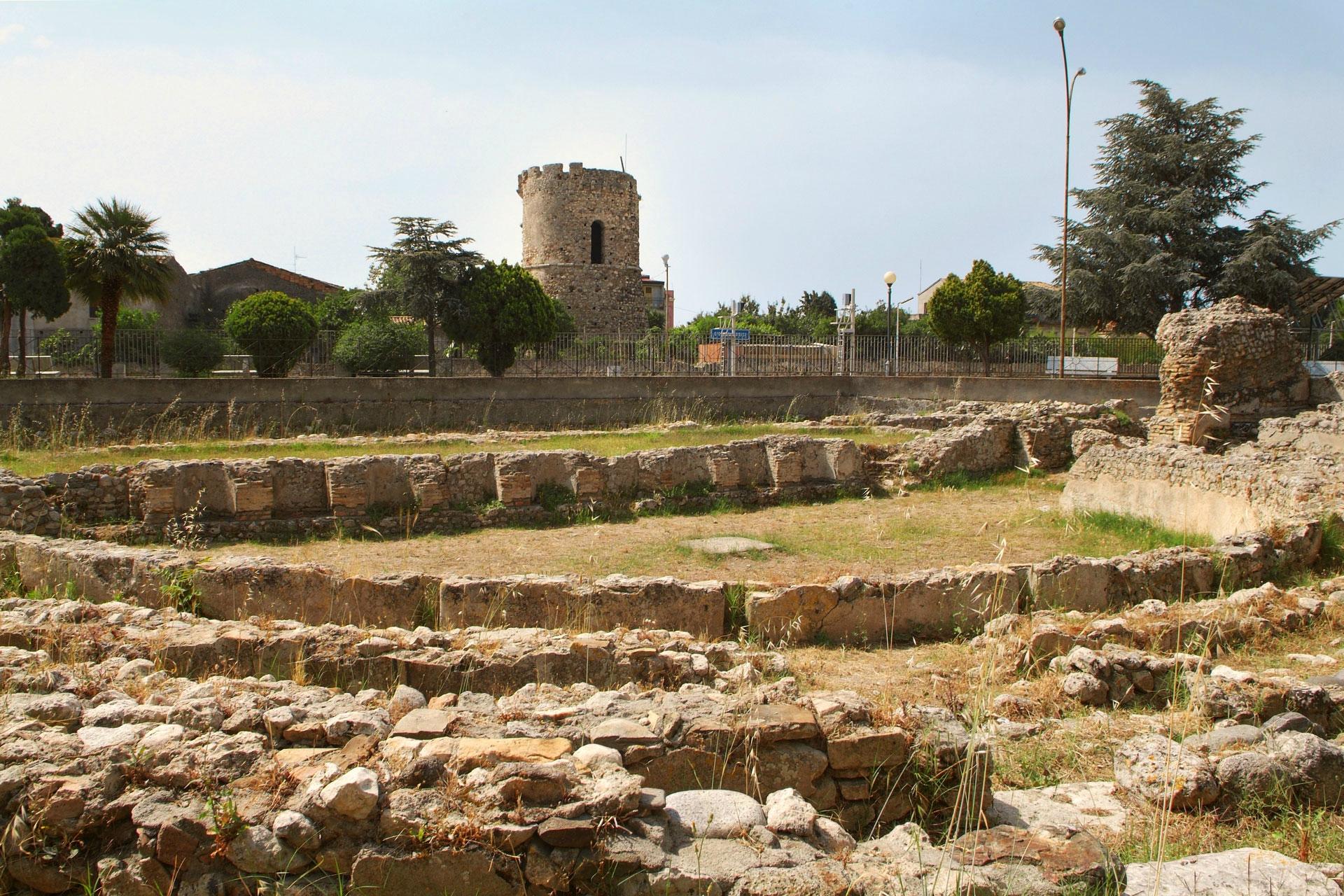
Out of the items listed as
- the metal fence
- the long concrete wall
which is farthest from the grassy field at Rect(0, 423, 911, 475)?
the metal fence

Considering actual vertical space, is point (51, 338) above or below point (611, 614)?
above

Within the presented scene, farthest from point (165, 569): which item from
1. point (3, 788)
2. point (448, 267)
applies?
point (448, 267)

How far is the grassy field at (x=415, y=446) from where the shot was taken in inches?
595

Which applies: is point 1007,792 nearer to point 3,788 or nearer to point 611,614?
point 611,614

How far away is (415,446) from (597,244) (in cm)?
3054

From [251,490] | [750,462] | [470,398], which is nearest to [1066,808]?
[251,490]

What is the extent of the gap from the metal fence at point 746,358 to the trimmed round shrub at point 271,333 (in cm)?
40

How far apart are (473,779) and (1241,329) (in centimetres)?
1978

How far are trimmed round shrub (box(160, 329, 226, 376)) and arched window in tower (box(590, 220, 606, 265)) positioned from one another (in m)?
23.7

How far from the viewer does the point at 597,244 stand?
4716 cm

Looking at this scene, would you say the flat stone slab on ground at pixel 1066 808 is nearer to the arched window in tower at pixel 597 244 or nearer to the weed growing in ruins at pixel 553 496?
the weed growing in ruins at pixel 553 496

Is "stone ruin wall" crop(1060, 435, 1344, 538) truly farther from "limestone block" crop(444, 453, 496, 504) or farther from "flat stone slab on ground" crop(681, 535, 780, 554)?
"limestone block" crop(444, 453, 496, 504)

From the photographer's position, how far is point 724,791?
12.8 feet

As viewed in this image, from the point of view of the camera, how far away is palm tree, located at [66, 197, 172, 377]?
68.1 feet
